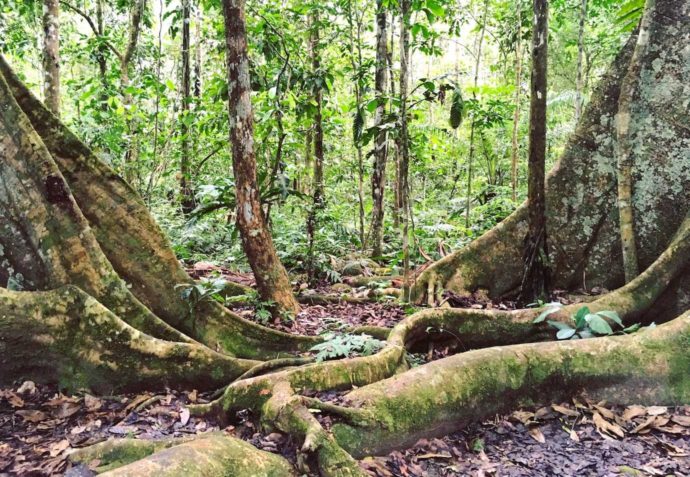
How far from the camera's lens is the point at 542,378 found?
379cm

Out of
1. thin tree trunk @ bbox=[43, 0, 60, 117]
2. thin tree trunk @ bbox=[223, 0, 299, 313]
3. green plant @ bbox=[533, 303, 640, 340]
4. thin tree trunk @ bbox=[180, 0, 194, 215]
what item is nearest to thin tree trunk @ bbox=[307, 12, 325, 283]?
thin tree trunk @ bbox=[223, 0, 299, 313]

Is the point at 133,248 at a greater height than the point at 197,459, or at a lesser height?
greater

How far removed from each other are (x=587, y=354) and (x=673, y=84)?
3.71 m

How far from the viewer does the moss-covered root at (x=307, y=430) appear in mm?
2641

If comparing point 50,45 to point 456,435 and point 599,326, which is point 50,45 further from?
point 599,326

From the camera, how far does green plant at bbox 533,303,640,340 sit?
4.15 meters

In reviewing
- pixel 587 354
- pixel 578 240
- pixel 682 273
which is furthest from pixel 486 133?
pixel 587 354

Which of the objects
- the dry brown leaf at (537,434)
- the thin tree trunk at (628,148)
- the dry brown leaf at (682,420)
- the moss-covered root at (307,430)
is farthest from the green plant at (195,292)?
the thin tree trunk at (628,148)

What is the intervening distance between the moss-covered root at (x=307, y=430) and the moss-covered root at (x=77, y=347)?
114cm

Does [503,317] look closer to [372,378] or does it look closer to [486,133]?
[372,378]

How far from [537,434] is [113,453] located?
271 centimetres

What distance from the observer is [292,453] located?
9.27 feet

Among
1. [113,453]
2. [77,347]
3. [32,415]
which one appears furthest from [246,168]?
[113,453]

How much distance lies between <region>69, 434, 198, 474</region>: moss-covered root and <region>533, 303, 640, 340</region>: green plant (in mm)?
3181
